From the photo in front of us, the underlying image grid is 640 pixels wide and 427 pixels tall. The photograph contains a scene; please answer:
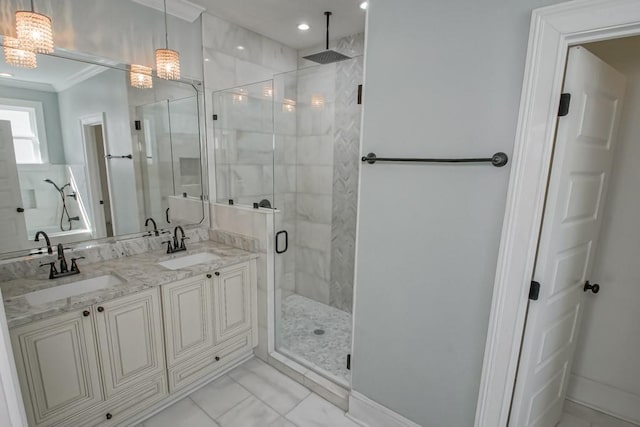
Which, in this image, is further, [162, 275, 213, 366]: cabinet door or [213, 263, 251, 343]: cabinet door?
[213, 263, 251, 343]: cabinet door

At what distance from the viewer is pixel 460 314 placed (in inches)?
59.2

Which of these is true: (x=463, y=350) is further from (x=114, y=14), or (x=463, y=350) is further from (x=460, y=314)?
(x=114, y=14)

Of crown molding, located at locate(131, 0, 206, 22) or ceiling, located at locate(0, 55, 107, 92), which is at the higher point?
crown molding, located at locate(131, 0, 206, 22)

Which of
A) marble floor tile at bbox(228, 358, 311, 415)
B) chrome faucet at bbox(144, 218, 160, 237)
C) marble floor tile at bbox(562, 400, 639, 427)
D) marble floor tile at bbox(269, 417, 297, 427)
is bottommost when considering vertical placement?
marble floor tile at bbox(228, 358, 311, 415)

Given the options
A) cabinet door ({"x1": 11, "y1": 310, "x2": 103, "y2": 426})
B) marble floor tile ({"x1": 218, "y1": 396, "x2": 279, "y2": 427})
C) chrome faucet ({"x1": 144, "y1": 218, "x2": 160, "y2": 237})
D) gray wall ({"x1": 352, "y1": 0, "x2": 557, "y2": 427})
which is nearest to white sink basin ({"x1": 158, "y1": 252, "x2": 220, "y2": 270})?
chrome faucet ({"x1": 144, "y1": 218, "x2": 160, "y2": 237})

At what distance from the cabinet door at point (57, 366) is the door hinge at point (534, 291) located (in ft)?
7.04

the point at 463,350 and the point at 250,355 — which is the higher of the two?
the point at 463,350

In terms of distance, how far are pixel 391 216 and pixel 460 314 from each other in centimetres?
59

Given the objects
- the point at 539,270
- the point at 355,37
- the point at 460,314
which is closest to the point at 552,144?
the point at 539,270

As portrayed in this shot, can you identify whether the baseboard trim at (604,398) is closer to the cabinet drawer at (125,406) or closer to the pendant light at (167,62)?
the cabinet drawer at (125,406)

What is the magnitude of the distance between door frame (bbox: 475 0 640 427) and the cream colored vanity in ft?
5.62

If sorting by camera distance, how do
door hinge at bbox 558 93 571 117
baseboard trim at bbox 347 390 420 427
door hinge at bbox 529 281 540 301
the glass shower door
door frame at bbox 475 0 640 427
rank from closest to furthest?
door frame at bbox 475 0 640 427
door hinge at bbox 558 93 571 117
door hinge at bbox 529 281 540 301
baseboard trim at bbox 347 390 420 427
the glass shower door

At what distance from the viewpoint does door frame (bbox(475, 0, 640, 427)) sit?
3.53 ft

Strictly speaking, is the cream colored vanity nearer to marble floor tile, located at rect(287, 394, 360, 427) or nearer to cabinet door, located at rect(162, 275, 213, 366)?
cabinet door, located at rect(162, 275, 213, 366)
